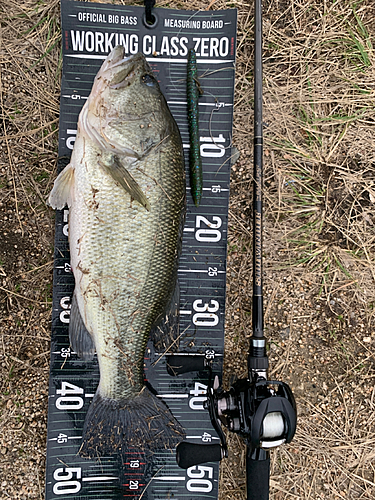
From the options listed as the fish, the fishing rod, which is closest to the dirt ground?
the fishing rod

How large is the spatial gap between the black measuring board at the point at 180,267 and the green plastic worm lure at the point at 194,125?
0.07 m

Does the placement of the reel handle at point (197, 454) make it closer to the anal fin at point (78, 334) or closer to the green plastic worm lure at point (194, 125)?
the anal fin at point (78, 334)

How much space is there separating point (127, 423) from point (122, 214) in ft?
4.55

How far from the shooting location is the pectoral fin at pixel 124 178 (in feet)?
6.67

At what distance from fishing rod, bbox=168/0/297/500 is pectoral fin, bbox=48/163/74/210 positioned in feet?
4.08

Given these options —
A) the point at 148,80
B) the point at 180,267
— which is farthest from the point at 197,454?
the point at 148,80

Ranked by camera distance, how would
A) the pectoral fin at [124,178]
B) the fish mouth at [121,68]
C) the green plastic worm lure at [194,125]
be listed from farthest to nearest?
the green plastic worm lure at [194,125] < the fish mouth at [121,68] < the pectoral fin at [124,178]

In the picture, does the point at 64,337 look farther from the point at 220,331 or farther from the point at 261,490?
the point at 261,490

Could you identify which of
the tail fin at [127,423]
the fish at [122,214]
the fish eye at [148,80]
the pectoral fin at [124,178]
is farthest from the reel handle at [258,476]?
the fish eye at [148,80]

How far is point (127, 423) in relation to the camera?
2.38 m

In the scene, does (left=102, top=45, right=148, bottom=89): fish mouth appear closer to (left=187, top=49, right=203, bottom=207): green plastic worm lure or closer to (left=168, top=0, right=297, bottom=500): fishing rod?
(left=187, top=49, right=203, bottom=207): green plastic worm lure

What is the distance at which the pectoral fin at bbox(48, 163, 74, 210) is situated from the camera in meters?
2.23

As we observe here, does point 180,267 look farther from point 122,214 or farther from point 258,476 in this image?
point 258,476

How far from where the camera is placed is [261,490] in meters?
2.36
